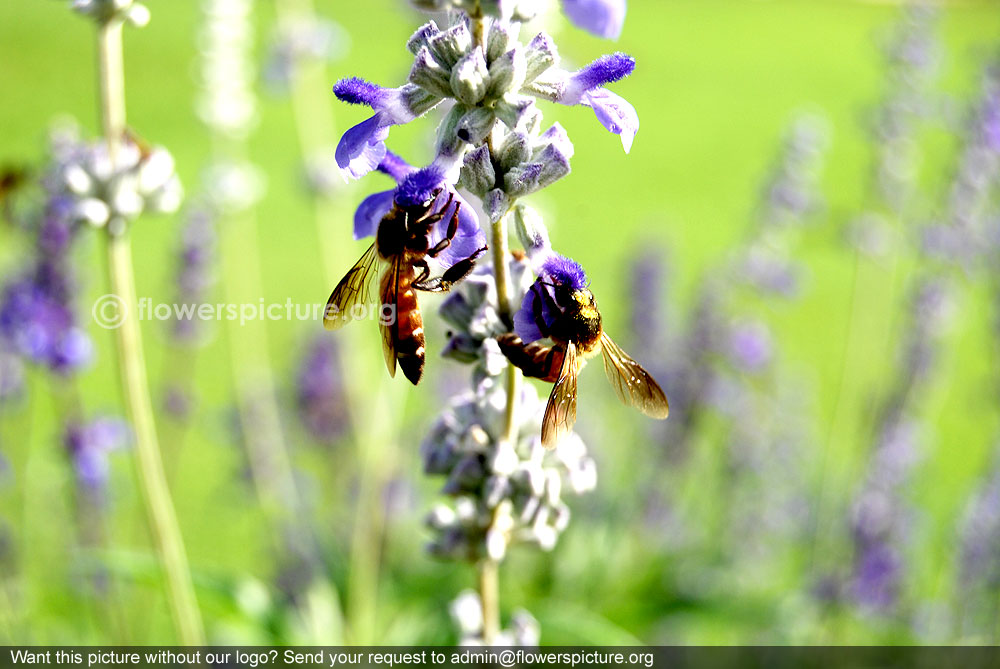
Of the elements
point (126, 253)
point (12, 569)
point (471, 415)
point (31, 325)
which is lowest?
point (12, 569)

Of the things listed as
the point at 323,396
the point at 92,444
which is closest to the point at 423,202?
the point at 92,444

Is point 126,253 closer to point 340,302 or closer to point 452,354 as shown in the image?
point 340,302

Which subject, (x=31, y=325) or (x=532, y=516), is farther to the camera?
(x=31, y=325)

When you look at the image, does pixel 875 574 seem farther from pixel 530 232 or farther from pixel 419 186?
pixel 419 186

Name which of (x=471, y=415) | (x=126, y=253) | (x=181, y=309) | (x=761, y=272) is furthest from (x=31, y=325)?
(x=761, y=272)

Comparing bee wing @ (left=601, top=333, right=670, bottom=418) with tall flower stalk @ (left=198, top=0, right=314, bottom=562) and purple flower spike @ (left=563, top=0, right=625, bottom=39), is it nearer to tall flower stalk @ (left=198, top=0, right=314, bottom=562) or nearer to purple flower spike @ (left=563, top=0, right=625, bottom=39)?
purple flower spike @ (left=563, top=0, right=625, bottom=39)

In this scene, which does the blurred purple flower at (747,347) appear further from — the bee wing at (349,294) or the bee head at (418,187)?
the bee head at (418,187)
